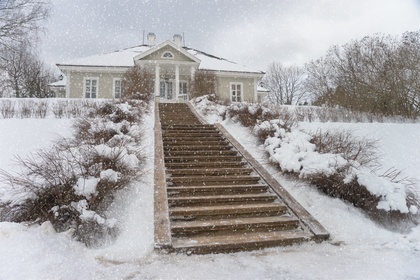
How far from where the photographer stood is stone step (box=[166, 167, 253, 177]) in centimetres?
634

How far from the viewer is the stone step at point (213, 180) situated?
19.6ft

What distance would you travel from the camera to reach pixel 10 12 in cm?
1623

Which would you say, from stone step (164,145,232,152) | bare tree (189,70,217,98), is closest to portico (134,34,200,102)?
bare tree (189,70,217,98)

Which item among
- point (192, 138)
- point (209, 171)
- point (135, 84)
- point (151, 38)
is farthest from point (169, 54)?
point (209, 171)

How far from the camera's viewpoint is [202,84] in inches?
715

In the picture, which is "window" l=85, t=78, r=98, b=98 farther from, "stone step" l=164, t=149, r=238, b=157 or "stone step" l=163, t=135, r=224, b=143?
"stone step" l=164, t=149, r=238, b=157

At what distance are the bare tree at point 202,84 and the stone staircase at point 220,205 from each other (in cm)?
1037

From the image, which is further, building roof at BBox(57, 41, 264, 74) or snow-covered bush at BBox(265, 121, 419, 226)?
building roof at BBox(57, 41, 264, 74)

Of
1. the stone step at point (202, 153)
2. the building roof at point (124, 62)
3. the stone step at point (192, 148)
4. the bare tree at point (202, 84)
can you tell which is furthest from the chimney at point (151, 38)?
the stone step at point (202, 153)

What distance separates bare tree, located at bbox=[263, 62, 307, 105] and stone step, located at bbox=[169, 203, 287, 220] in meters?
42.5

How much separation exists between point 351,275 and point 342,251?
74 cm

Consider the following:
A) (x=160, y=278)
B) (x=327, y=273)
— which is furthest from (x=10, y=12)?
(x=327, y=273)

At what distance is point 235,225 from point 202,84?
14332 millimetres

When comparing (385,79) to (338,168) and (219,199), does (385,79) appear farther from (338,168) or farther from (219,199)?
(219,199)
